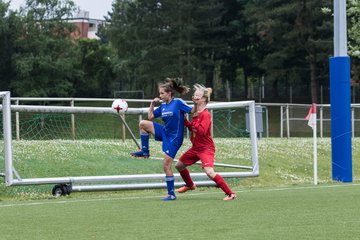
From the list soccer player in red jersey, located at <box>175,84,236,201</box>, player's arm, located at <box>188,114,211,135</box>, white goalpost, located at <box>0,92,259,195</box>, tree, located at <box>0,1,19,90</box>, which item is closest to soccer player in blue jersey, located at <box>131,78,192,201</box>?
soccer player in red jersey, located at <box>175,84,236,201</box>

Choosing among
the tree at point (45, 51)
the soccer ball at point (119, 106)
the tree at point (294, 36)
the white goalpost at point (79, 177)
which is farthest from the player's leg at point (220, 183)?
the tree at point (45, 51)

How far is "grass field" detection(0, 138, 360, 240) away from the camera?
26.4ft

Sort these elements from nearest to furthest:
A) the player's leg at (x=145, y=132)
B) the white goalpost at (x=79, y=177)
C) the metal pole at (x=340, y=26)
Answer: the player's leg at (x=145, y=132), the white goalpost at (x=79, y=177), the metal pole at (x=340, y=26)

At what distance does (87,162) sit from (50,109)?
10.3 ft

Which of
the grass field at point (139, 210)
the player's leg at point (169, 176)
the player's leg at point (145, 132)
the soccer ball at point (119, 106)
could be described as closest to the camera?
the grass field at point (139, 210)

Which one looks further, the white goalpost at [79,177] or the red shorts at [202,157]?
the white goalpost at [79,177]

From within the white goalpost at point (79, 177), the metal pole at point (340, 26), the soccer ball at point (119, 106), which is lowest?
the white goalpost at point (79, 177)

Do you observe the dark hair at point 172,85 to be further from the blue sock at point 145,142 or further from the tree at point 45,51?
the tree at point 45,51

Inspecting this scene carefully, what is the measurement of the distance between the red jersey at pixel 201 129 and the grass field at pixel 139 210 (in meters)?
0.88

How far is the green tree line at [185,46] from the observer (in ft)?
204

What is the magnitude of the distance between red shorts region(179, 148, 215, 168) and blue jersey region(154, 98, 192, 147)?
0.26 m

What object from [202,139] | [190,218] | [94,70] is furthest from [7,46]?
[190,218]

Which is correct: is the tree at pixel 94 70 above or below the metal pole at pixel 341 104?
above

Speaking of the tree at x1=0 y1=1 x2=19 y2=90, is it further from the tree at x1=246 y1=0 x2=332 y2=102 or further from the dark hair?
the dark hair
